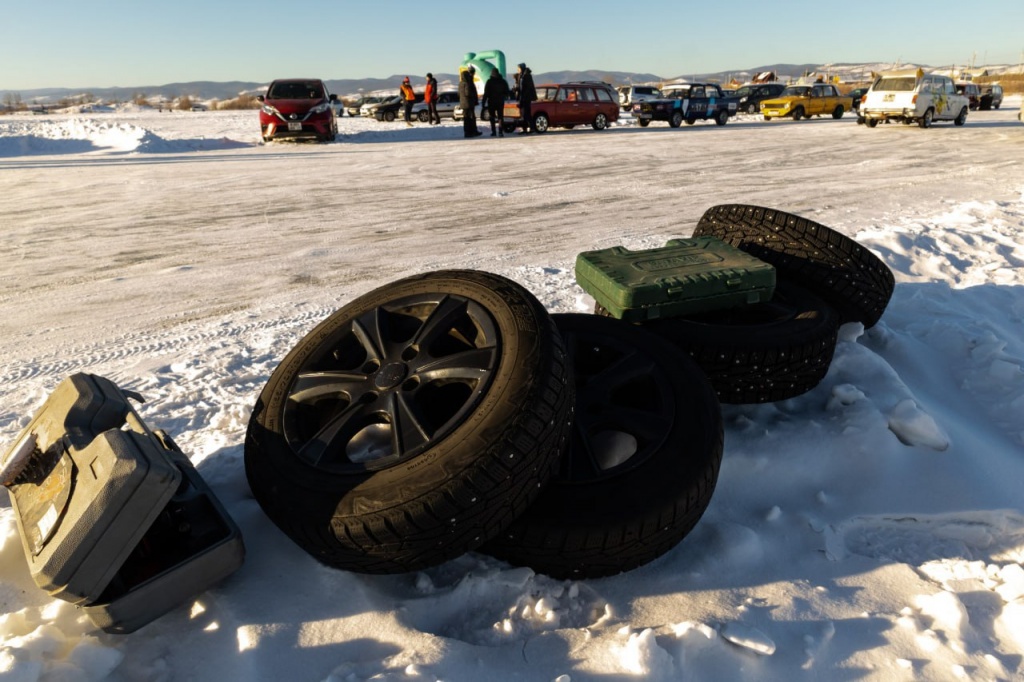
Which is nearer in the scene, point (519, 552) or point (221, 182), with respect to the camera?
point (519, 552)

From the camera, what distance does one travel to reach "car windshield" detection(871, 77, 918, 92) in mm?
19828

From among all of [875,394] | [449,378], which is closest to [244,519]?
[449,378]

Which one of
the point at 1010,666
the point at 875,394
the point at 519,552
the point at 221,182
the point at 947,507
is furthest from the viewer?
the point at 221,182

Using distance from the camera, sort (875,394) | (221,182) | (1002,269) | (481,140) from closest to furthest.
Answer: (875,394), (1002,269), (221,182), (481,140)

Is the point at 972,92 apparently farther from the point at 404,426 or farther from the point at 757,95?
the point at 404,426

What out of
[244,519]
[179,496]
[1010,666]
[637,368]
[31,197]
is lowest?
[1010,666]

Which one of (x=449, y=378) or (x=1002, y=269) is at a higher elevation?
(x=449, y=378)

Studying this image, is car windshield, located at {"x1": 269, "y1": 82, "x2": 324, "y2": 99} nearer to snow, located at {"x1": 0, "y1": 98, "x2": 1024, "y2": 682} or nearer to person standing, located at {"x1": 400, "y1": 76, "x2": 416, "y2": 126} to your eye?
person standing, located at {"x1": 400, "y1": 76, "x2": 416, "y2": 126}

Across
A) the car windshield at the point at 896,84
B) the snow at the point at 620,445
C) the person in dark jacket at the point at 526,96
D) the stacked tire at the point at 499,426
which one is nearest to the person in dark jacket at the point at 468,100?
the person in dark jacket at the point at 526,96

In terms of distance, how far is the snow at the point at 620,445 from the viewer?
208 cm

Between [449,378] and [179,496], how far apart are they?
112 cm

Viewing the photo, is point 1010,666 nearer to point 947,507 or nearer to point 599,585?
point 947,507

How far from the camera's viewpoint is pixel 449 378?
255cm

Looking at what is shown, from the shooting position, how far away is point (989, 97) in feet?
106
